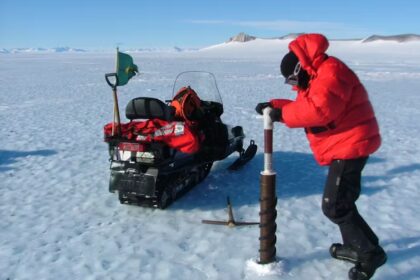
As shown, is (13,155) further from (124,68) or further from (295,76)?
(295,76)

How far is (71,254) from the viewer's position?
3.34 meters

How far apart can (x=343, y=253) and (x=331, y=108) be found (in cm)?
120

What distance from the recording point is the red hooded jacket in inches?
99.5

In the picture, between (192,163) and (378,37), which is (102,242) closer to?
(192,163)

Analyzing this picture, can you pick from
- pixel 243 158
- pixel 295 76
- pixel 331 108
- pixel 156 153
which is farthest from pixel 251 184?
pixel 331 108

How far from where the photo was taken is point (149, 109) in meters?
4.30

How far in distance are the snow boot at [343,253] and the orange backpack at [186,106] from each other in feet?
7.14

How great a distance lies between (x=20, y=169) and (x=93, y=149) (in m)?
1.28

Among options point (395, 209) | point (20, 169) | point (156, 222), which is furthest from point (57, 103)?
point (395, 209)

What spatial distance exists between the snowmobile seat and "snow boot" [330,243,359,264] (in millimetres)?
2088

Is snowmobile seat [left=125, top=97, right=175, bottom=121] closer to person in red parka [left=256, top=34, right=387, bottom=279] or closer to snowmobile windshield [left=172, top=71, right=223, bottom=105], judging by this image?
snowmobile windshield [left=172, top=71, right=223, bottom=105]

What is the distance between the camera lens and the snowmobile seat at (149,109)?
428cm

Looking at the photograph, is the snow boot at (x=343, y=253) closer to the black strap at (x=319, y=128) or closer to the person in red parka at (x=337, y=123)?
the person in red parka at (x=337, y=123)

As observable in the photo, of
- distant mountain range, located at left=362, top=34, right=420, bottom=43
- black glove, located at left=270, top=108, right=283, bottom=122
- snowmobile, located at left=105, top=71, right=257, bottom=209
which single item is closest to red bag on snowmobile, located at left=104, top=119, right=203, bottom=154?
snowmobile, located at left=105, top=71, right=257, bottom=209
